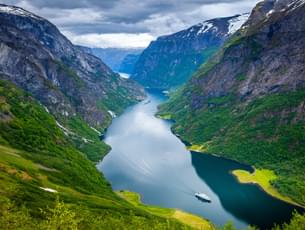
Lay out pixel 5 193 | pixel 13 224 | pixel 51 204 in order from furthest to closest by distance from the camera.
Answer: pixel 51 204, pixel 5 193, pixel 13 224

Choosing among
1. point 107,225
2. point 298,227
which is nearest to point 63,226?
point 298,227

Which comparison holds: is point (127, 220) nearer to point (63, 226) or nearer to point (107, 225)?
point (107, 225)

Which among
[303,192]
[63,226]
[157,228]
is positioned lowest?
[63,226]

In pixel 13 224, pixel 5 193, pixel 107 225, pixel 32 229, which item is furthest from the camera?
pixel 5 193

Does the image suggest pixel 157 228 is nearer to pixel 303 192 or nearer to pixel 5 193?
pixel 303 192

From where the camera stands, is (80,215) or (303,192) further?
(80,215)

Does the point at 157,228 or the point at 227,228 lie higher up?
the point at 227,228

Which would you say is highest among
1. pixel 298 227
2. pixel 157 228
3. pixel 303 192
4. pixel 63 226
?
pixel 303 192

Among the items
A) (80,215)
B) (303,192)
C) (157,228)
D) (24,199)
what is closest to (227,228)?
(303,192)

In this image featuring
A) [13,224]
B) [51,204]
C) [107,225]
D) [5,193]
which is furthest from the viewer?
[51,204]
